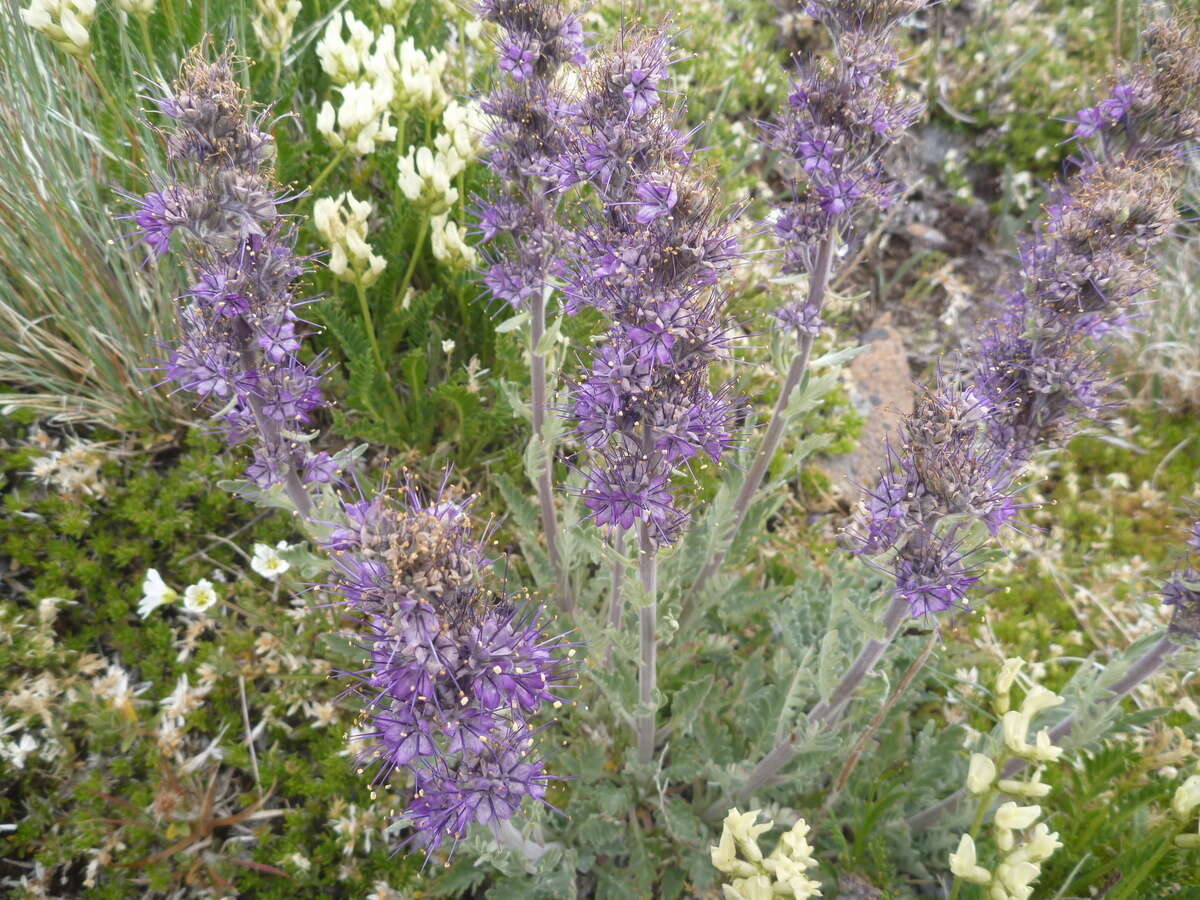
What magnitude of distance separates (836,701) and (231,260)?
8.61 feet

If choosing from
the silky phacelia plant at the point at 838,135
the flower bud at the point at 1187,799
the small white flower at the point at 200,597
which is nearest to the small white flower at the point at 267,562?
the small white flower at the point at 200,597

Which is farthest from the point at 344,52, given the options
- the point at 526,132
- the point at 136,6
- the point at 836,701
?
the point at 836,701

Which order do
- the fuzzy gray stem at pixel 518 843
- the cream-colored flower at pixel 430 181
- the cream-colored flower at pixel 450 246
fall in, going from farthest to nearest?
the cream-colored flower at pixel 450 246 → the cream-colored flower at pixel 430 181 → the fuzzy gray stem at pixel 518 843

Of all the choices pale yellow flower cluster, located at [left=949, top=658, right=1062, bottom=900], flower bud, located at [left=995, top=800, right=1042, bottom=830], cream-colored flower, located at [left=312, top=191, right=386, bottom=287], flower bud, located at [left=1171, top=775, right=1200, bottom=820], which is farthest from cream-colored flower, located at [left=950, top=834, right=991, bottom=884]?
cream-colored flower, located at [left=312, top=191, right=386, bottom=287]

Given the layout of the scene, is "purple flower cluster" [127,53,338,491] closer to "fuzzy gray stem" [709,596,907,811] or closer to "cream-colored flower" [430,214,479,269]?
"cream-colored flower" [430,214,479,269]

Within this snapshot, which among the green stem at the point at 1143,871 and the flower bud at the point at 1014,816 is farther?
the green stem at the point at 1143,871

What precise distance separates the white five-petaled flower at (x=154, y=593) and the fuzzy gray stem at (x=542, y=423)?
1.78 m

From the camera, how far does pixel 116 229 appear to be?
3941 millimetres

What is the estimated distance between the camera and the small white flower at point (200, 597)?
3.53 metres

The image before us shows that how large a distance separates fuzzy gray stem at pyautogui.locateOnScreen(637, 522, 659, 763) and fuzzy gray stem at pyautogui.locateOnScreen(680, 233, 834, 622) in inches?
24.0

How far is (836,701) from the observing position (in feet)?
9.84

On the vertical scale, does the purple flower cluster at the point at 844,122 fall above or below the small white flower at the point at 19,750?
above

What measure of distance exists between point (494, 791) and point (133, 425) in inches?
128

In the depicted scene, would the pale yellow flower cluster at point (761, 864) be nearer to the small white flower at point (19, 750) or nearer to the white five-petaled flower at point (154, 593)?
the white five-petaled flower at point (154, 593)
